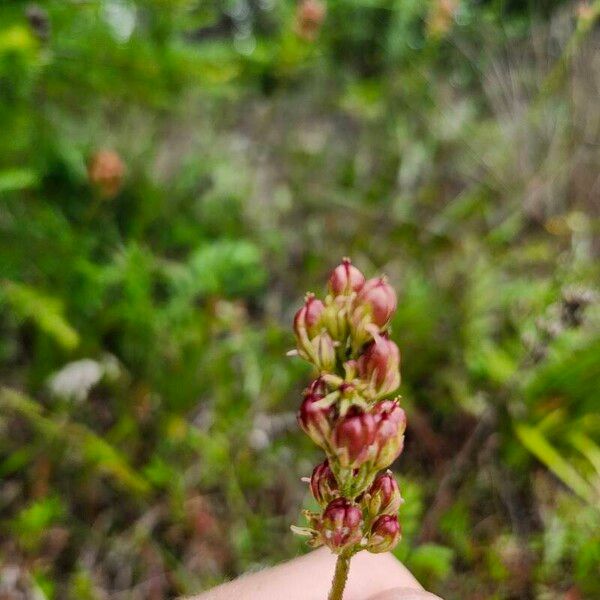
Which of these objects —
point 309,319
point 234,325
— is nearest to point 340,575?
point 309,319

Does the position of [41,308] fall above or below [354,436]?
below

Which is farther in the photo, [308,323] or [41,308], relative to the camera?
[41,308]

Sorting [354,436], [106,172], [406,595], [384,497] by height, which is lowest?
[406,595]

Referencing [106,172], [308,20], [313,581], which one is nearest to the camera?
[313,581]

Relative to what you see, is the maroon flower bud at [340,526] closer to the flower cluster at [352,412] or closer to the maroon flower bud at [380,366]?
the flower cluster at [352,412]

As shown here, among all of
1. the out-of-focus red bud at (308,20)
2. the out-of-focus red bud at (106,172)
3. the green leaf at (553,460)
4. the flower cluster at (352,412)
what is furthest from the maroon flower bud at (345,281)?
the out-of-focus red bud at (308,20)

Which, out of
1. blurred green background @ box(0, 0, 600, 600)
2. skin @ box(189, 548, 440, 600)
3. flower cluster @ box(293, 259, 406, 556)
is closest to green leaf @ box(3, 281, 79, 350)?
blurred green background @ box(0, 0, 600, 600)

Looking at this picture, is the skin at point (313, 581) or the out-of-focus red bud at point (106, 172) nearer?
the skin at point (313, 581)

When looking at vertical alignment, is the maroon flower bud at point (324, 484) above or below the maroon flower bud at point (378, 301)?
below

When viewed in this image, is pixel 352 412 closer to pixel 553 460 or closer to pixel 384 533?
pixel 384 533
